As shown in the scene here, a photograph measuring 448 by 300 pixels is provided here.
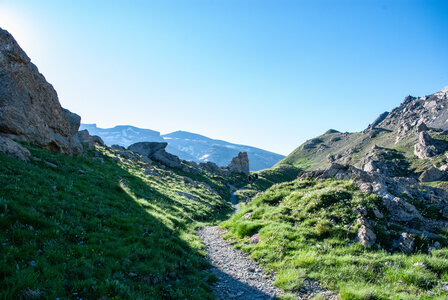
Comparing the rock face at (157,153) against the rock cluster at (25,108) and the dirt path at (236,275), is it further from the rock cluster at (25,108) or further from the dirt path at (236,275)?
the dirt path at (236,275)

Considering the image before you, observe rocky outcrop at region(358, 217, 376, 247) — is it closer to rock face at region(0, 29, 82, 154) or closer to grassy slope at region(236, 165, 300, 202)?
rock face at region(0, 29, 82, 154)

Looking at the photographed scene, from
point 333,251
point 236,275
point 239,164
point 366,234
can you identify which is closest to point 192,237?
point 236,275

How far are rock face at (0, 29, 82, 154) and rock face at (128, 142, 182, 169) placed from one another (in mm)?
32071

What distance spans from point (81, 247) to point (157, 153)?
2120 inches

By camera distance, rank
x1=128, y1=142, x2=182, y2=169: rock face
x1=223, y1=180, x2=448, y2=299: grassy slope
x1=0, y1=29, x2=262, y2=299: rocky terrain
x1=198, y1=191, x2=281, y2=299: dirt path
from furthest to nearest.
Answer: x1=128, y1=142, x2=182, y2=169: rock face < x1=198, y1=191, x2=281, y2=299: dirt path < x1=223, y1=180, x2=448, y2=299: grassy slope < x1=0, y1=29, x2=262, y2=299: rocky terrain

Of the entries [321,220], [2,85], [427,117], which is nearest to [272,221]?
[321,220]

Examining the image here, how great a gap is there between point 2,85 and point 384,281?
27199 mm

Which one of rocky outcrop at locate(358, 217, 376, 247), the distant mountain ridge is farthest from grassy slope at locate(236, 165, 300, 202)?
rocky outcrop at locate(358, 217, 376, 247)

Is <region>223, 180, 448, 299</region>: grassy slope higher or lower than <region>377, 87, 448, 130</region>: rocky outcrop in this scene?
lower

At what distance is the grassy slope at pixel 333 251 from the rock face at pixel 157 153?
131 ft

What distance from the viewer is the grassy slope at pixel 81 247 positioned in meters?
6.11

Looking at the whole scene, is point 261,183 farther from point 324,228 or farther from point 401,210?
point 324,228

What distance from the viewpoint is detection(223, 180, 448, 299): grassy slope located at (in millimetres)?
8281

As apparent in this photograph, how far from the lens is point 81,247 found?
8.16 m
